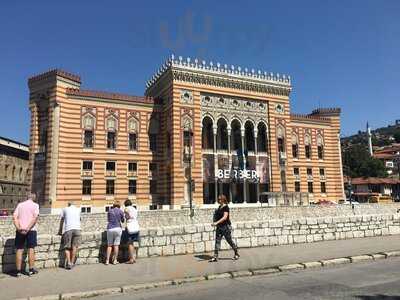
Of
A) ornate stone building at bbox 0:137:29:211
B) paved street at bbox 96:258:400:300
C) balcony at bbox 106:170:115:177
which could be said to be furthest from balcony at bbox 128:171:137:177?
paved street at bbox 96:258:400:300

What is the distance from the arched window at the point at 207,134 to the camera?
134ft

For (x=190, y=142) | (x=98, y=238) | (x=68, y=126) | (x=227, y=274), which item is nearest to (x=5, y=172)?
(x=68, y=126)

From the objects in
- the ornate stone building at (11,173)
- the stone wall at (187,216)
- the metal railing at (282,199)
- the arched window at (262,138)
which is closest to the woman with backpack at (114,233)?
the stone wall at (187,216)

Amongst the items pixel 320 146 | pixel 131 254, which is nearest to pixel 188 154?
pixel 320 146

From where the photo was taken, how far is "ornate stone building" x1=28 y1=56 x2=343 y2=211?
3553 centimetres

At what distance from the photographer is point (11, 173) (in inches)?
2339

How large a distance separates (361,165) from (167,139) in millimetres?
55501

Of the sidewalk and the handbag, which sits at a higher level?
the handbag

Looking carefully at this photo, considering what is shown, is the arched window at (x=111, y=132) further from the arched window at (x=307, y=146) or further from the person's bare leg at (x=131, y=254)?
the person's bare leg at (x=131, y=254)

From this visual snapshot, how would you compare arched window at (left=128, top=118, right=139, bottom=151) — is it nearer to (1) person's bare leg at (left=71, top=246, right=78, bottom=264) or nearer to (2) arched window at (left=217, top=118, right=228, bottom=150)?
(2) arched window at (left=217, top=118, right=228, bottom=150)

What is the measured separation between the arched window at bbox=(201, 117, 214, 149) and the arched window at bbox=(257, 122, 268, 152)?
19.2 feet

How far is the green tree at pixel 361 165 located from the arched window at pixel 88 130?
58710 mm

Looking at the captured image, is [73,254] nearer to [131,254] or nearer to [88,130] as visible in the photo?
[131,254]

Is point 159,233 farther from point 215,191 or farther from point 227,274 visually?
point 215,191
